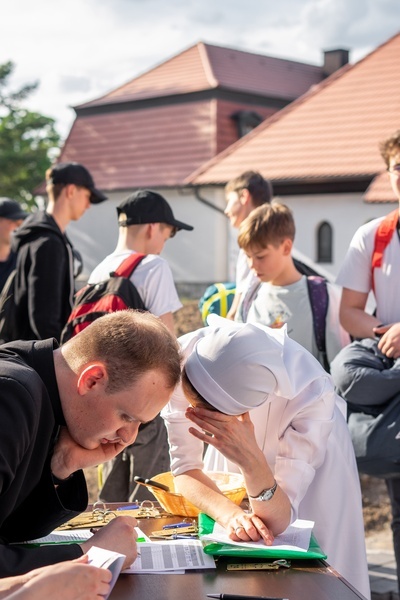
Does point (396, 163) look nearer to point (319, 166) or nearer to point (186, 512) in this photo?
point (186, 512)

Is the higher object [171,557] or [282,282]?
[282,282]

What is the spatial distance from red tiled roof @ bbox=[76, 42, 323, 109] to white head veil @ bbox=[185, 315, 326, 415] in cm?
3111

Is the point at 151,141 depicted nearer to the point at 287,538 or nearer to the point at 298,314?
the point at 298,314

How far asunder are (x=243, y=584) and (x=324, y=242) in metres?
25.9

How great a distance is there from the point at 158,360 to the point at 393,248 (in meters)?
2.32

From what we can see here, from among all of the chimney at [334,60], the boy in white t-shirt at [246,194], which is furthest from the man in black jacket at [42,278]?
the chimney at [334,60]

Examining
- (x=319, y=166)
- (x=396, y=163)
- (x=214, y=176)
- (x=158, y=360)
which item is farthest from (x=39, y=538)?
(x=214, y=176)

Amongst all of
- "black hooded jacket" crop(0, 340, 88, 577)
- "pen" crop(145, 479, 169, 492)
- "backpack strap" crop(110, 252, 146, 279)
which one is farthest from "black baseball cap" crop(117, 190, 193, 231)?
"black hooded jacket" crop(0, 340, 88, 577)

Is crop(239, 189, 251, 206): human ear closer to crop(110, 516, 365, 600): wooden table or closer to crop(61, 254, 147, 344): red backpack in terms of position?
crop(61, 254, 147, 344): red backpack

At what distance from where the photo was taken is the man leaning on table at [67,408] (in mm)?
2070

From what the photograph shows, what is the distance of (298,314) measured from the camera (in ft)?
14.6

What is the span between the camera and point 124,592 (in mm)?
2180

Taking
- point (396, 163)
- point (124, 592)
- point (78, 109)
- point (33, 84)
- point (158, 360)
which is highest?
point (33, 84)

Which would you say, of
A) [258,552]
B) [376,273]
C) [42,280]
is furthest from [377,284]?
[258,552]
